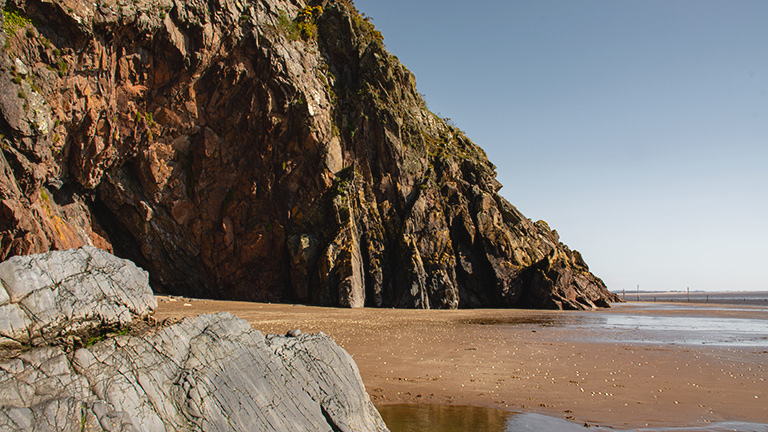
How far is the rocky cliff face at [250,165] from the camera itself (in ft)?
62.1

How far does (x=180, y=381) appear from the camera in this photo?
395cm

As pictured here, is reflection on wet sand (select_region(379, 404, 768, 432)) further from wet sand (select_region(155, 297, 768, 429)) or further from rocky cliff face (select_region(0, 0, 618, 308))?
rocky cliff face (select_region(0, 0, 618, 308))

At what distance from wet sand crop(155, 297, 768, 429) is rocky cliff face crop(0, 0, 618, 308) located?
1252 cm

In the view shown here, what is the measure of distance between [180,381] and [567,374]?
814cm

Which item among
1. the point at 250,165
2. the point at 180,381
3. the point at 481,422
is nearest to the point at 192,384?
the point at 180,381

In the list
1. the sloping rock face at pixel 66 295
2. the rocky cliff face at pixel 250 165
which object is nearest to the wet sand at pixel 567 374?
the sloping rock face at pixel 66 295

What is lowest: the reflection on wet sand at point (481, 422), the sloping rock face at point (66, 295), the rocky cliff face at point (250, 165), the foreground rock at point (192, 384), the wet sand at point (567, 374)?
the reflection on wet sand at point (481, 422)

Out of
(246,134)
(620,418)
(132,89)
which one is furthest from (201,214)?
(620,418)

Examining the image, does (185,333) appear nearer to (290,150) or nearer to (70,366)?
(70,366)

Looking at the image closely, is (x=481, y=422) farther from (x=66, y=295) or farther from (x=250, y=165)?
(x=250, y=165)

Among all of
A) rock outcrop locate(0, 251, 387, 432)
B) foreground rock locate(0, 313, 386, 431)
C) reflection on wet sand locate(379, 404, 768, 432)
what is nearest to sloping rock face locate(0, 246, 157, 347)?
rock outcrop locate(0, 251, 387, 432)

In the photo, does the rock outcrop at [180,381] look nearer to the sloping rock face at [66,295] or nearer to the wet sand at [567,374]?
the sloping rock face at [66,295]

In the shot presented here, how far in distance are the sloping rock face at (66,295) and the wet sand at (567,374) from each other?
0.85 meters

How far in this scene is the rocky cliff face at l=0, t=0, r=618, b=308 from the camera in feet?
62.1
